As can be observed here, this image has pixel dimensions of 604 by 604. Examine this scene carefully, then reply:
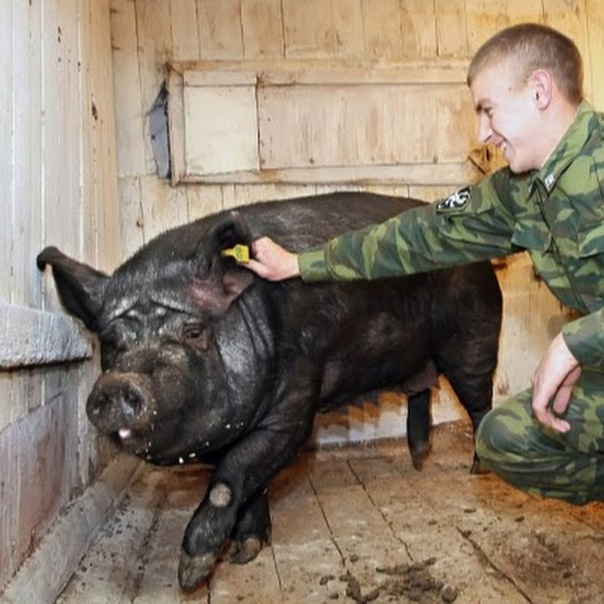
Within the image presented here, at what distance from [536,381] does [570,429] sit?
340mm

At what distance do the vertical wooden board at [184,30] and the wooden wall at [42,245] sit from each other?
3.24ft

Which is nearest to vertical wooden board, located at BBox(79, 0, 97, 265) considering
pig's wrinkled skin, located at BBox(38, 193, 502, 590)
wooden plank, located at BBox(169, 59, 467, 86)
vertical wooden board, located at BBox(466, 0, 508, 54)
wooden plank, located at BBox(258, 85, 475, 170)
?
pig's wrinkled skin, located at BBox(38, 193, 502, 590)

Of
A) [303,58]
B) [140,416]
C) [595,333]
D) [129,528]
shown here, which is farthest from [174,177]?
[595,333]

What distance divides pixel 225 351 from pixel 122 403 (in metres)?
0.48

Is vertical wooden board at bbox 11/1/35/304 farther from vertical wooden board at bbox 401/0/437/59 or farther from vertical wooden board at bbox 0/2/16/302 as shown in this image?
vertical wooden board at bbox 401/0/437/59

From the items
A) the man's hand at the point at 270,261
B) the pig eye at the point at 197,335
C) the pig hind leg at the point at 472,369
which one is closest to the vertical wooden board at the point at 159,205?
the pig hind leg at the point at 472,369

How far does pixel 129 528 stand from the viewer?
10.9 ft

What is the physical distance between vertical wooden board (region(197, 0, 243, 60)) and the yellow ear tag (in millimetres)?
2264

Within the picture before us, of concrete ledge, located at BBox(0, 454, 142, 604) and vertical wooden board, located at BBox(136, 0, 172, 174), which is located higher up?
vertical wooden board, located at BBox(136, 0, 172, 174)

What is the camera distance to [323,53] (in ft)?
15.9

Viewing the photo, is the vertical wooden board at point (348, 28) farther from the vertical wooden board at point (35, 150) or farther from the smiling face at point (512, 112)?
the smiling face at point (512, 112)

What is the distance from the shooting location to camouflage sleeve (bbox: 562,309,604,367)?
1.89m

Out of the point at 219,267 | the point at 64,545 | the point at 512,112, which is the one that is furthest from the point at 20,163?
the point at 512,112

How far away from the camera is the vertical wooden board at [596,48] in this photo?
16.5ft
